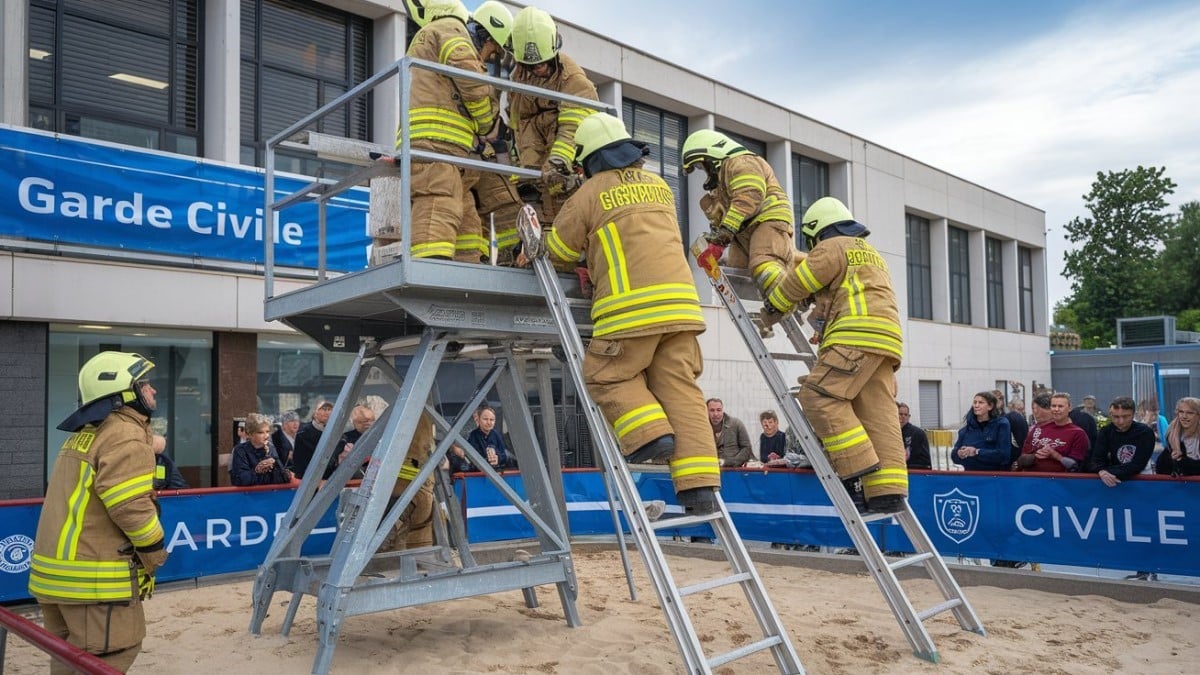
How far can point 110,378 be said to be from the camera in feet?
16.0

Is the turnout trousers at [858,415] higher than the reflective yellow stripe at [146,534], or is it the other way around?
the turnout trousers at [858,415]

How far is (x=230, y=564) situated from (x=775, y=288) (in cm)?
568

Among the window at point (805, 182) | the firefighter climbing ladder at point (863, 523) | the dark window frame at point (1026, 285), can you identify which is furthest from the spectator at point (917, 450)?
the dark window frame at point (1026, 285)

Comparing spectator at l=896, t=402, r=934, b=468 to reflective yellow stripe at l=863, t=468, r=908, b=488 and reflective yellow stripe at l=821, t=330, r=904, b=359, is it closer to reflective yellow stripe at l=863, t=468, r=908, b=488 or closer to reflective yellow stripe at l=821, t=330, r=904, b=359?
reflective yellow stripe at l=863, t=468, r=908, b=488

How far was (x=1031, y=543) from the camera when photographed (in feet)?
28.3

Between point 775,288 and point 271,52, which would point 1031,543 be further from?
point 271,52

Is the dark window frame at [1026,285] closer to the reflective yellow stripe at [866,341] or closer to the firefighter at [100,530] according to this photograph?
the reflective yellow stripe at [866,341]

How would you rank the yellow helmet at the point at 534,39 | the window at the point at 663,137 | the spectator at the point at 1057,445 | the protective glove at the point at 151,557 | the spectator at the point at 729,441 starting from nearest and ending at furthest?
the protective glove at the point at 151,557 < the yellow helmet at the point at 534,39 < the spectator at the point at 1057,445 < the spectator at the point at 729,441 < the window at the point at 663,137

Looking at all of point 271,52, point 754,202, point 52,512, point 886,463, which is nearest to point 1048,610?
point 886,463

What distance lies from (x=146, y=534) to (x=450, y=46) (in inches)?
135

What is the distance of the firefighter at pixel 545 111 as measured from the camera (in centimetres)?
638

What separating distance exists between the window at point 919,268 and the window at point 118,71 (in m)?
19.2

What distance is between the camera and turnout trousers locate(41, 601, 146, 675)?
473cm

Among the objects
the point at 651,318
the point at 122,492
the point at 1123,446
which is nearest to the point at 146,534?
the point at 122,492
